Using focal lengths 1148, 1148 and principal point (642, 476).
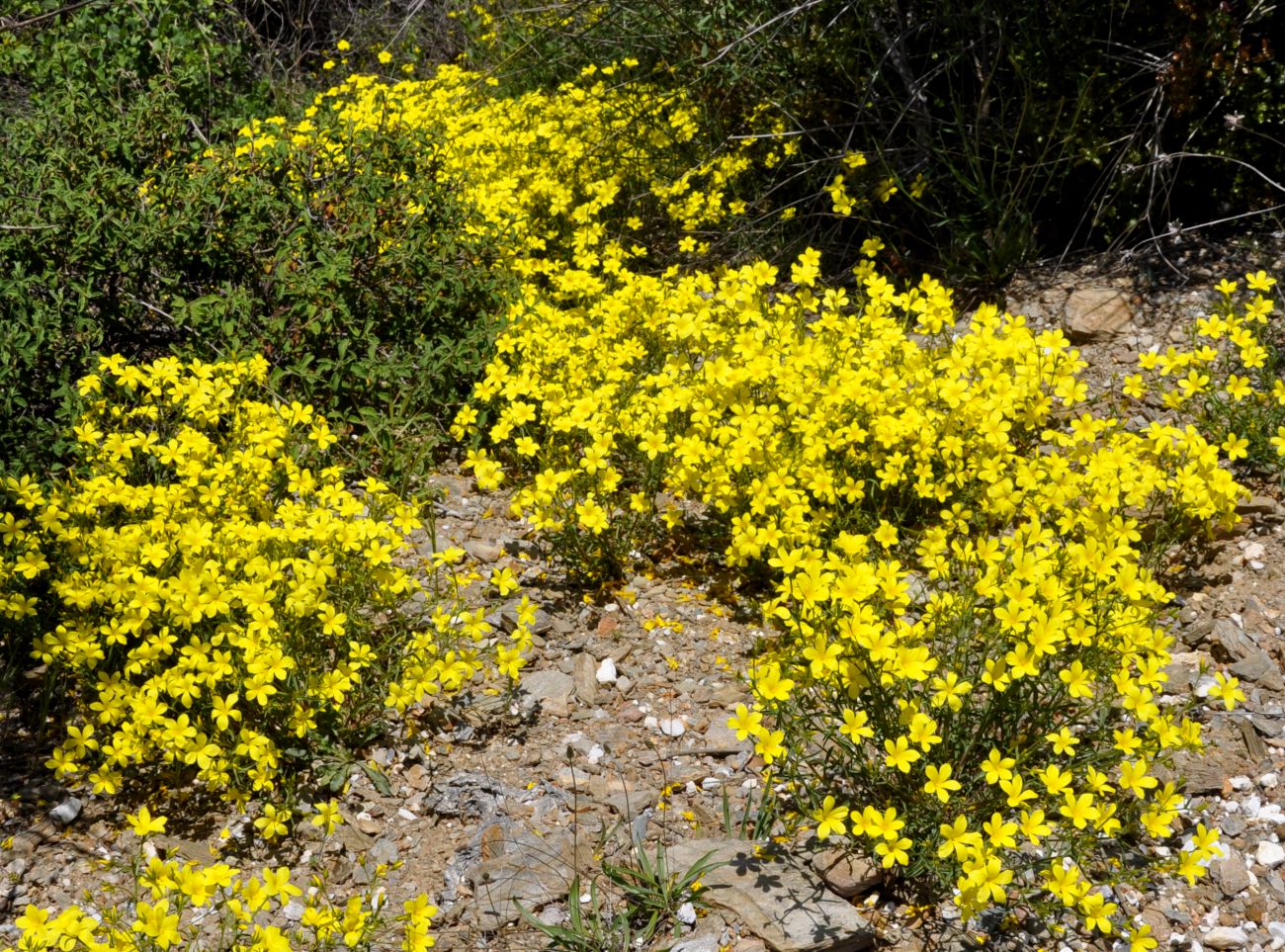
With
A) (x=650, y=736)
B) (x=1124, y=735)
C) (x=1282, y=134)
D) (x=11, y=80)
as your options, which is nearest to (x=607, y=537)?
(x=650, y=736)

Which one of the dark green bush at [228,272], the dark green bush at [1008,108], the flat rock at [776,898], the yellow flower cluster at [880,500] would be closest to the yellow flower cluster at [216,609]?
the dark green bush at [228,272]

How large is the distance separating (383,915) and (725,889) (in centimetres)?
77

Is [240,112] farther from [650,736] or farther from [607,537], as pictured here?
[650,736]

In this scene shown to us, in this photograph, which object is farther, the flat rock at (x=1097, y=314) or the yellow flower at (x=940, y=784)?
the flat rock at (x=1097, y=314)

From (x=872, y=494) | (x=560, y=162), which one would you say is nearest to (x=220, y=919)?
(x=872, y=494)

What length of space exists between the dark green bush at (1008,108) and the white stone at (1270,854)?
8.36 feet

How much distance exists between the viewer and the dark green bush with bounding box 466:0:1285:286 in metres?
4.40

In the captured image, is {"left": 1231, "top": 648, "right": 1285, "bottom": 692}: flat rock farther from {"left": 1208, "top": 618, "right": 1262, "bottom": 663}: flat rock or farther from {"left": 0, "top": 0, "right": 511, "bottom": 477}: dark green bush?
{"left": 0, "top": 0, "right": 511, "bottom": 477}: dark green bush

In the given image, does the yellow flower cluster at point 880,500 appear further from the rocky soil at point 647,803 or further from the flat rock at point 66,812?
the flat rock at point 66,812

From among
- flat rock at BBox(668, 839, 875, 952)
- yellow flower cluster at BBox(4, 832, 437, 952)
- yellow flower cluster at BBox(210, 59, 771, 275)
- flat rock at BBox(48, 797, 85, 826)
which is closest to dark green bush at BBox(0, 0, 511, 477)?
yellow flower cluster at BBox(210, 59, 771, 275)

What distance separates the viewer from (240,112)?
7113 millimetres

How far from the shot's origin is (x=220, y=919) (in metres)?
2.42

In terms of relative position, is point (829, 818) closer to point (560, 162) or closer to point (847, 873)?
point (847, 873)

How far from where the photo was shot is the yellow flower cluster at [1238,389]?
351 centimetres
